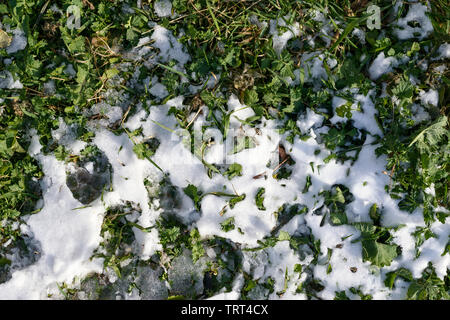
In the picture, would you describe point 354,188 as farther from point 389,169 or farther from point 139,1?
point 139,1

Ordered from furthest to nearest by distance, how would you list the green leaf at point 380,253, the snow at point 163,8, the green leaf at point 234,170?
the snow at point 163,8 < the green leaf at point 234,170 < the green leaf at point 380,253

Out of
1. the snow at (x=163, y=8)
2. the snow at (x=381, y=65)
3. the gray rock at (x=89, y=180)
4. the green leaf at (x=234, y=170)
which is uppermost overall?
the snow at (x=163, y=8)

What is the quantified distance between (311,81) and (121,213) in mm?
1663

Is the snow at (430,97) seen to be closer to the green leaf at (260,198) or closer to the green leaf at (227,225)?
the green leaf at (260,198)

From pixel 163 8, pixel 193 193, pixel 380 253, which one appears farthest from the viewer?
pixel 163 8

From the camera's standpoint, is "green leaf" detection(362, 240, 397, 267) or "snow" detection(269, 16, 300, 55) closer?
"green leaf" detection(362, 240, 397, 267)

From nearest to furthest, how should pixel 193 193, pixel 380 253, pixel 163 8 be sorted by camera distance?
pixel 380 253
pixel 193 193
pixel 163 8

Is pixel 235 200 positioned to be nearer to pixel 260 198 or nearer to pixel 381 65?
pixel 260 198

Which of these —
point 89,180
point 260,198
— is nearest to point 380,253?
point 260,198

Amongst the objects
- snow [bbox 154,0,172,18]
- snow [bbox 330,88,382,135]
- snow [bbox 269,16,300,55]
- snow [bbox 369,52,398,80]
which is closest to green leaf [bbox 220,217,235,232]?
snow [bbox 330,88,382,135]

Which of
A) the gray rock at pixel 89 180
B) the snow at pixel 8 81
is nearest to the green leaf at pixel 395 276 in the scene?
the gray rock at pixel 89 180

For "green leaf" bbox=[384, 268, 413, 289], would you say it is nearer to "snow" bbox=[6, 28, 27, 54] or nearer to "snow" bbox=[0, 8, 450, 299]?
"snow" bbox=[0, 8, 450, 299]

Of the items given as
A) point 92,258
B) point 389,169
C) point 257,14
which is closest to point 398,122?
point 389,169

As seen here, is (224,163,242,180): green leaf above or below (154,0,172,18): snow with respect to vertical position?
below
